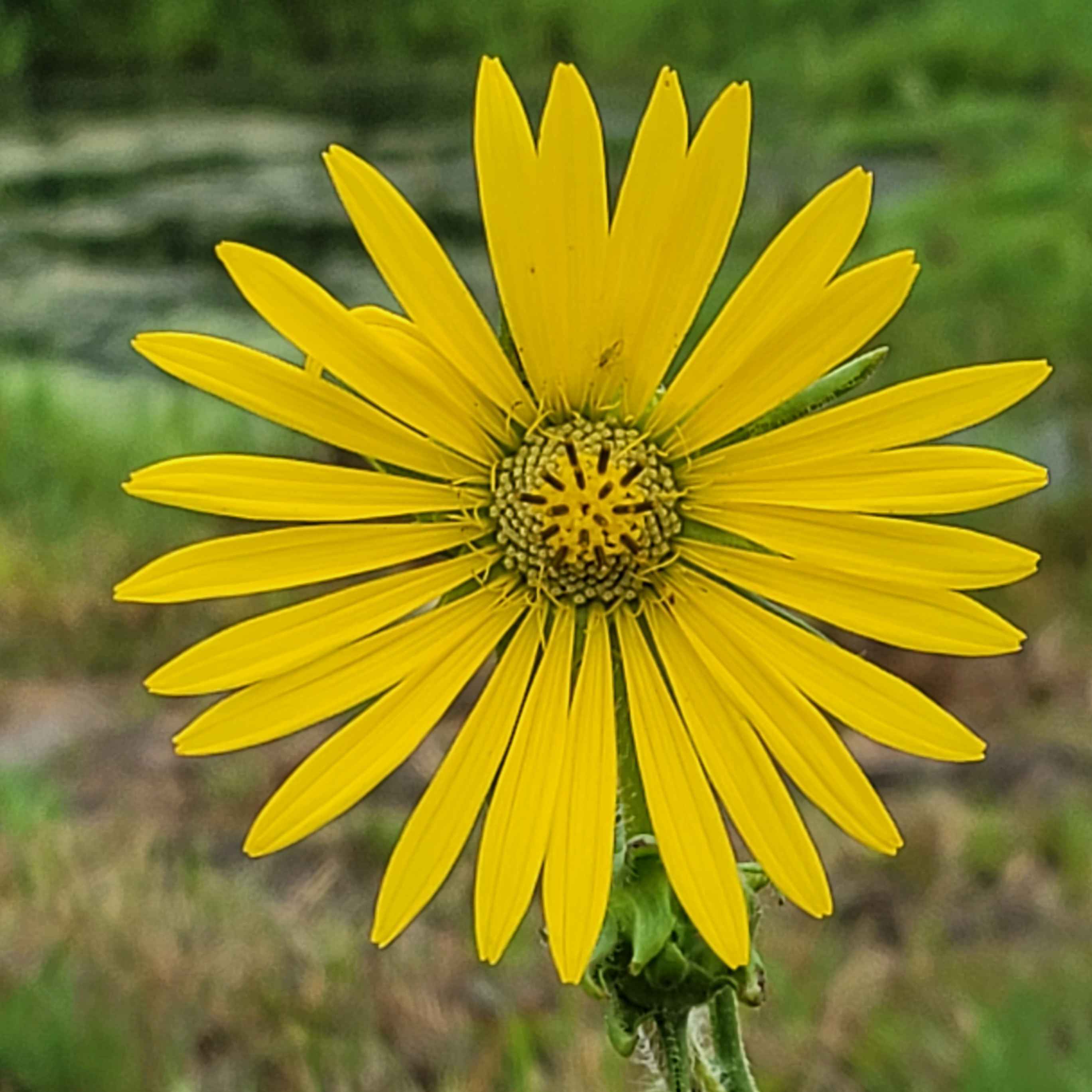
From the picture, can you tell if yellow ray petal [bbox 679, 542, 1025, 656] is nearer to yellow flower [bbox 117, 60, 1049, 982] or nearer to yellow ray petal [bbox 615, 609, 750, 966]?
yellow flower [bbox 117, 60, 1049, 982]

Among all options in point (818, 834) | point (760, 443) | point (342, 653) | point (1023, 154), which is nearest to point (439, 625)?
point (342, 653)

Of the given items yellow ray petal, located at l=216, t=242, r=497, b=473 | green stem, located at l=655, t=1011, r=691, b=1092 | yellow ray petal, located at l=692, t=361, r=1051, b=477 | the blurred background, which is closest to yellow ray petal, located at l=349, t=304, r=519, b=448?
yellow ray petal, located at l=216, t=242, r=497, b=473

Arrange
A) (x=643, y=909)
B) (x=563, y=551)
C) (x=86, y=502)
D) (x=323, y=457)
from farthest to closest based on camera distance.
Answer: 1. (x=86, y=502)
2. (x=323, y=457)
3. (x=563, y=551)
4. (x=643, y=909)

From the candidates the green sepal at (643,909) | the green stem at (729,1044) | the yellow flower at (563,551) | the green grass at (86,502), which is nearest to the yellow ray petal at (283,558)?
the yellow flower at (563,551)

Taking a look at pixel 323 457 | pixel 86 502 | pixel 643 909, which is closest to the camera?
pixel 643 909

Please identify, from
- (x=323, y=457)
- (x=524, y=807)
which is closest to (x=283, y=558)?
(x=524, y=807)

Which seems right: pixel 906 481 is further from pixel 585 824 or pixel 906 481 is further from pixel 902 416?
pixel 585 824

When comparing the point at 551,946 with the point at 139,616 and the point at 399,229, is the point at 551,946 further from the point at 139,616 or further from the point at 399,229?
the point at 139,616
